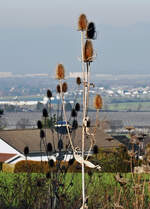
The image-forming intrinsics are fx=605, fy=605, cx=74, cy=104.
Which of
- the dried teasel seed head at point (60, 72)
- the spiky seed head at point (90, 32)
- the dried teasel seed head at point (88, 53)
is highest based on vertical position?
the spiky seed head at point (90, 32)

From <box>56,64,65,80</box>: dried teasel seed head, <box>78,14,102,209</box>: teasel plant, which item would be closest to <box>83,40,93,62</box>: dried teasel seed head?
<box>78,14,102,209</box>: teasel plant

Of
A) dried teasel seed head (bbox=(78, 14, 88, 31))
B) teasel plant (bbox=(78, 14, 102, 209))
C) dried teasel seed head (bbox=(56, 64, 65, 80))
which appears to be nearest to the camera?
teasel plant (bbox=(78, 14, 102, 209))

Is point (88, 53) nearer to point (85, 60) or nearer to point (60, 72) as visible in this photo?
point (85, 60)

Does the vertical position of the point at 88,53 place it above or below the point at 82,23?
below

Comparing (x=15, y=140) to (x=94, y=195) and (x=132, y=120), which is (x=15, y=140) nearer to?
(x=94, y=195)

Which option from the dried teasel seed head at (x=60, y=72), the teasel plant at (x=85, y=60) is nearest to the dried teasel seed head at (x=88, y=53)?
the teasel plant at (x=85, y=60)

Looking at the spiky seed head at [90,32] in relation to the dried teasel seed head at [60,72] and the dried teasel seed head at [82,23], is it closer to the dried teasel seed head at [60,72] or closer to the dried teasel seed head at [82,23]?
the dried teasel seed head at [82,23]

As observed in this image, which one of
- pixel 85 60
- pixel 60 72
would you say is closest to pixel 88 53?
pixel 85 60

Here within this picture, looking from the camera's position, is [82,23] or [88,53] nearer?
[88,53]

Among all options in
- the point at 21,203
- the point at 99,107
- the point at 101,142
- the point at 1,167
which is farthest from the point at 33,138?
the point at 99,107

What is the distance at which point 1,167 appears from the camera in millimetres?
28016

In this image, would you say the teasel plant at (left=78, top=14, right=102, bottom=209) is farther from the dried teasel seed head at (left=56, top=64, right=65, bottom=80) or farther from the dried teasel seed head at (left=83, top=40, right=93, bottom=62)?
the dried teasel seed head at (left=56, top=64, right=65, bottom=80)

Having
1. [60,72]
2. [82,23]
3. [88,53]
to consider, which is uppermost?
[82,23]

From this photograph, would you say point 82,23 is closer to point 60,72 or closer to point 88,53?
point 88,53
